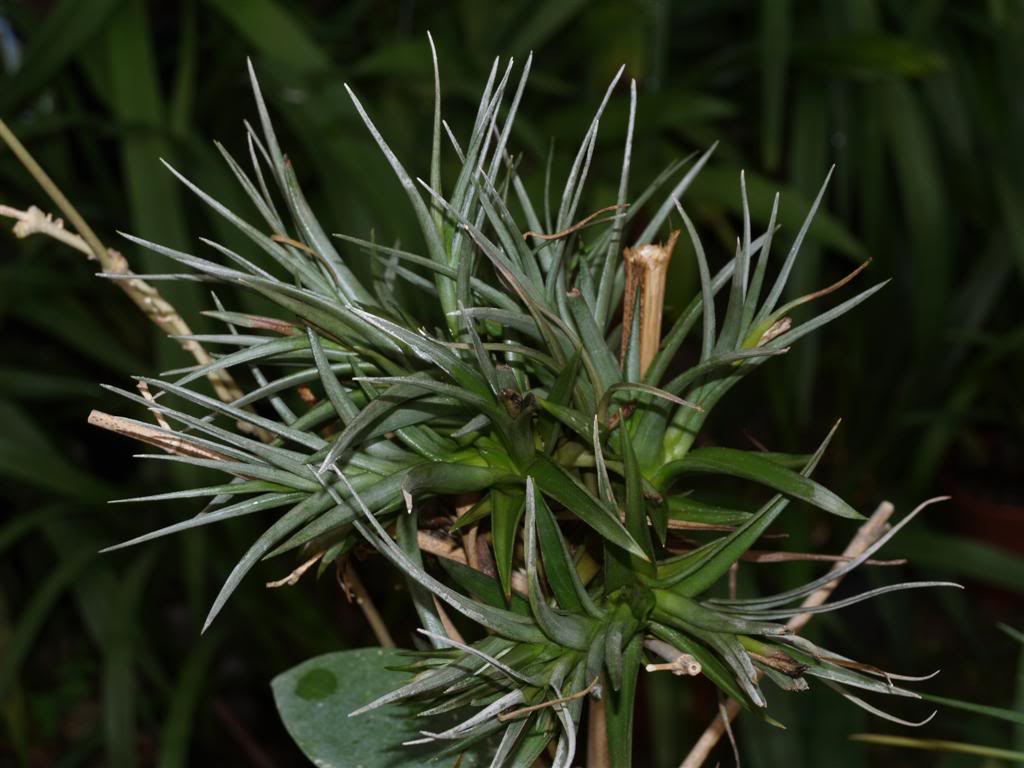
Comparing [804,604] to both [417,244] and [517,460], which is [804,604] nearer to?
[517,460]

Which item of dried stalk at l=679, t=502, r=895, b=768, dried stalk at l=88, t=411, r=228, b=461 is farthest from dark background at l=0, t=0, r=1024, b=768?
dried stalk at l=88, t=411, r=228, b=461

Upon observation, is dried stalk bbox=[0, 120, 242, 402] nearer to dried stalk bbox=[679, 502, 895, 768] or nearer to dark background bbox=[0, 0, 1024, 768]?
dried stalk bbox=[679, 502, 895, 768]

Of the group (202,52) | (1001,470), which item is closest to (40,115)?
(202,52)

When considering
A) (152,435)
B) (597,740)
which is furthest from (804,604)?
(152,435)

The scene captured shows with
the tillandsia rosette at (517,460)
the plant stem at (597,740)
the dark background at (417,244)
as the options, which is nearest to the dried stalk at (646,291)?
the tillandsia rosette at (517,460)

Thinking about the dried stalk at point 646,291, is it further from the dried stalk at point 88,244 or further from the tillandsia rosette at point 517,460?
the dried stalk at point 88,244

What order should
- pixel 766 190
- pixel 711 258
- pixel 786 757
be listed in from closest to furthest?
pixel 786 757
pixel 766 190
pixel 711 258

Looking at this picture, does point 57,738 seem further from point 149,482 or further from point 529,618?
point 529,618
